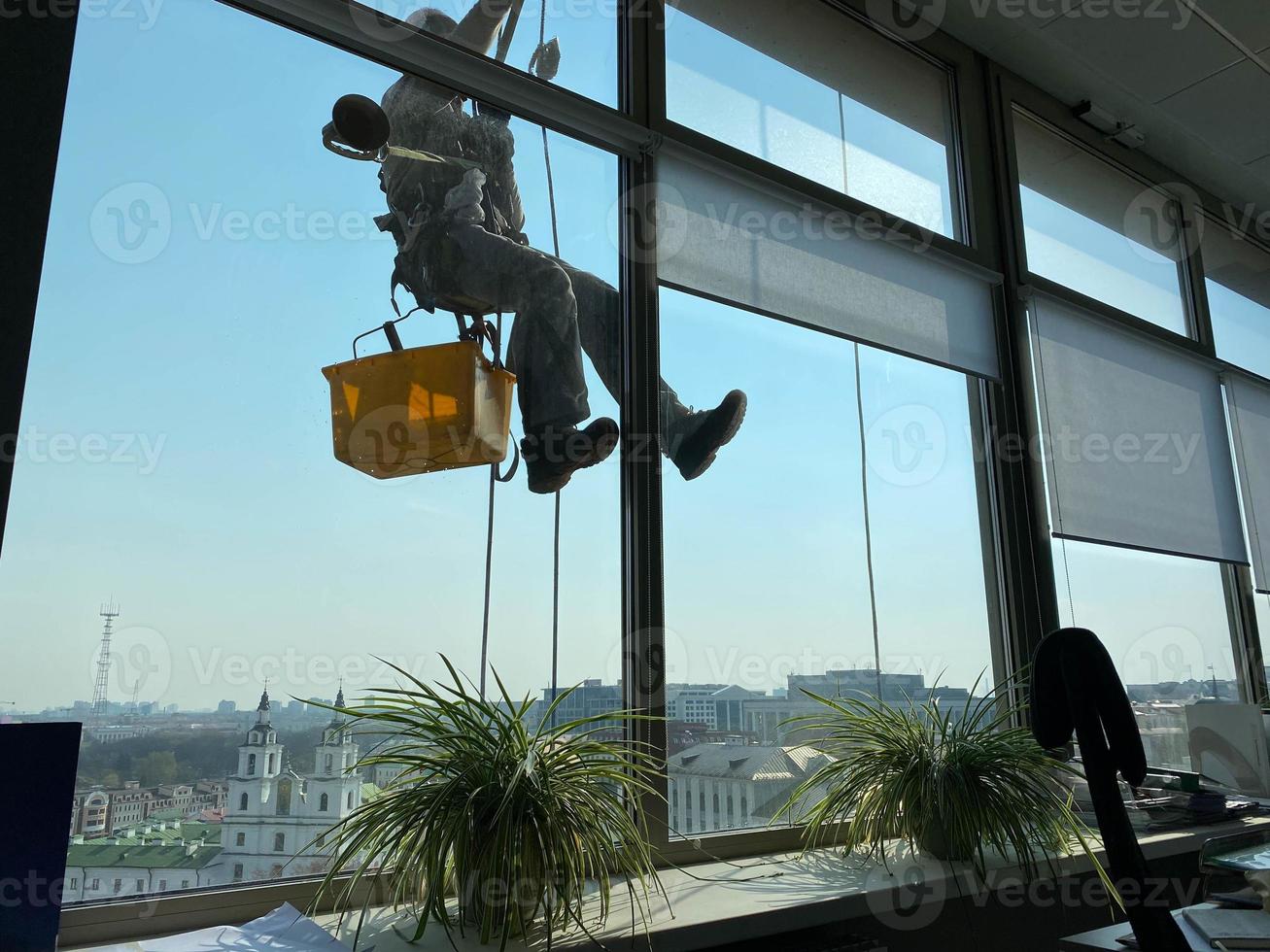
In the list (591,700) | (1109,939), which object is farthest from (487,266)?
(1109,939)

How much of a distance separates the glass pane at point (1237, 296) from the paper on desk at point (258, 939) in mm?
4554

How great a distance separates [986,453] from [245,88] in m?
2.58

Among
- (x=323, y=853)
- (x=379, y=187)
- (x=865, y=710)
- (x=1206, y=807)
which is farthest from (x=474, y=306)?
(x=1206, y=807)

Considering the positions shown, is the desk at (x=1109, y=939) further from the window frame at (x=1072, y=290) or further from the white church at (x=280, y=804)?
the window frame at (x=1072, y=290)

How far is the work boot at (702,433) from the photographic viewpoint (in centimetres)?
240

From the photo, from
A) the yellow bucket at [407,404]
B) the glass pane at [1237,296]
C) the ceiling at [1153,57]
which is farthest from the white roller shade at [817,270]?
the glass pane at [1237,296]

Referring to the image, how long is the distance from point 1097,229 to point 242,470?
373 cm

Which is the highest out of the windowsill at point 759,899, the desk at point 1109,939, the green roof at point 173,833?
the green roof at point 173,833

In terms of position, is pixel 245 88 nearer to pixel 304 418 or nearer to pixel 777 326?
pixel 304 418

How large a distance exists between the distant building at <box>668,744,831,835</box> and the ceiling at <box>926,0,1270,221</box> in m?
2.74

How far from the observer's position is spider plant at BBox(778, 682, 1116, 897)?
87.5 inches

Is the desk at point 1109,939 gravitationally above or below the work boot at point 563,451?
below

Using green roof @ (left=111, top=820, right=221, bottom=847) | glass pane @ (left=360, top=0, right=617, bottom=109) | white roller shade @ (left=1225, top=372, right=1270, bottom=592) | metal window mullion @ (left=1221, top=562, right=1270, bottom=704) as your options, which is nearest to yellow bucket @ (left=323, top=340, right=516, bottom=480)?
green roof @ (left=111, top=820, right=221, bottom=847)

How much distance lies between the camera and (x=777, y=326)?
2840 mm
